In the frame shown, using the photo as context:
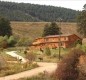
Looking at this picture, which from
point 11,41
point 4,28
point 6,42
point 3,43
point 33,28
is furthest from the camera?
point 33,28

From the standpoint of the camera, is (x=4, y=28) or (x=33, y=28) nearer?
(x=4, y=28)

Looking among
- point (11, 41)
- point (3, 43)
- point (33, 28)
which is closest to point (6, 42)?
point (3, 43)

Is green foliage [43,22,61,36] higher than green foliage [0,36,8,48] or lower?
higher

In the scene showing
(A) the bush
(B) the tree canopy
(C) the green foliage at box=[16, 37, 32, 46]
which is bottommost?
(C) the green foliage at box=[16, 37, 32, 46]

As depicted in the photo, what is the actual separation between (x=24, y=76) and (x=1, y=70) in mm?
5445

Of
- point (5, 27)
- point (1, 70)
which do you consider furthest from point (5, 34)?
point (1, 70)

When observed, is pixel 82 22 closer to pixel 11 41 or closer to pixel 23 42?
pixel 11 41

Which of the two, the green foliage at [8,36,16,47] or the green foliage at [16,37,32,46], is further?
the green foliage at [16,37,32,46]

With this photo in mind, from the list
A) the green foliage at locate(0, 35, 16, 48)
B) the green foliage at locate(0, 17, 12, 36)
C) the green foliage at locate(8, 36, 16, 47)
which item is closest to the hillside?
the green foliage at locate(0, 17, 12, 36)

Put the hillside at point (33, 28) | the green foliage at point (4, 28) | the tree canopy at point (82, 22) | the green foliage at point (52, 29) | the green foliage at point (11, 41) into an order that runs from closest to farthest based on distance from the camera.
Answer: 1. the tree canopy at point (82, 22)
2. the green foliage at point (11, 41)
3. the green foliage at point (52, 29)
4. the green foliage at point (4, 28)
5. the hillside at point (33, 28)

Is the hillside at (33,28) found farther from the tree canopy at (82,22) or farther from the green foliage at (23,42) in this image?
the tree canopy at (82,22)

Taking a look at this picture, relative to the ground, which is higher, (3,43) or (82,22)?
(82,22)

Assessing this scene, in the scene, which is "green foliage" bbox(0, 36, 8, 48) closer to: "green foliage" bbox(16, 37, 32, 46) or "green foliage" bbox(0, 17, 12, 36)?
"green foliage" bbox(16, 37, 32, 46)

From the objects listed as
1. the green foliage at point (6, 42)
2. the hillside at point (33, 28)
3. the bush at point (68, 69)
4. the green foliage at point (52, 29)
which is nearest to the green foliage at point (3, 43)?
the green foliage at point (6, 42)
